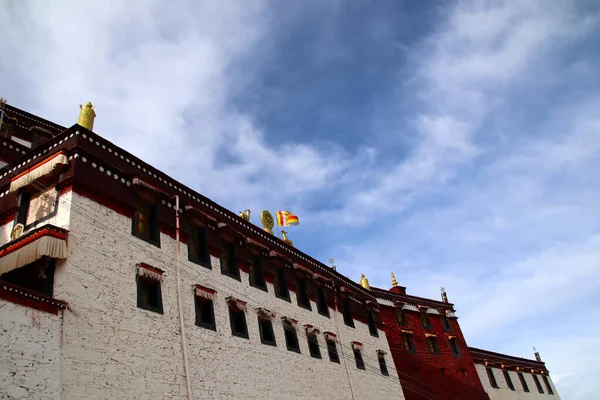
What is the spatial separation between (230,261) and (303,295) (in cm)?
556

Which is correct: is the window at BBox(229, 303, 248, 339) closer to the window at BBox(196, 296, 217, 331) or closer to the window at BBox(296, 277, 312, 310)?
the window at BBox(196, 296, 217, 331)

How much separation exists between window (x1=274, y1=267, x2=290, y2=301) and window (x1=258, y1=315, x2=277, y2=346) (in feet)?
7.22

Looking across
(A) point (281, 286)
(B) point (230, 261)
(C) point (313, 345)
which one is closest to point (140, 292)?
(B) point (230, 261)

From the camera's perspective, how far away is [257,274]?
20766mm

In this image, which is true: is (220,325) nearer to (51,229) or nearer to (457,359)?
(51,229)

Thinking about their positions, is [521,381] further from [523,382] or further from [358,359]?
[358,359]

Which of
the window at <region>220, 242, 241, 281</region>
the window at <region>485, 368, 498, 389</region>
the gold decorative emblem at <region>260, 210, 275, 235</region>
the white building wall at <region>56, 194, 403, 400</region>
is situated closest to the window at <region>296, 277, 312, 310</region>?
the gold decorative emblem at <region>260, 210, 275, 235</region>

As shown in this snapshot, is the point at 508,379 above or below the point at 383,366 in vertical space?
above

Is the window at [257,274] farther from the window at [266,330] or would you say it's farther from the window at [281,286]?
the window at [266,330]

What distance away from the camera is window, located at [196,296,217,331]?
16.1 metres

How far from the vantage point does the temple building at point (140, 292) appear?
11359 mm

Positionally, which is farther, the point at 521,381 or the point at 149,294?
the point at 521,381

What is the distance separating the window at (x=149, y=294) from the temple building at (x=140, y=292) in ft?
0.15

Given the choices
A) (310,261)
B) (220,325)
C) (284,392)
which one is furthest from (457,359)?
(220,325)
